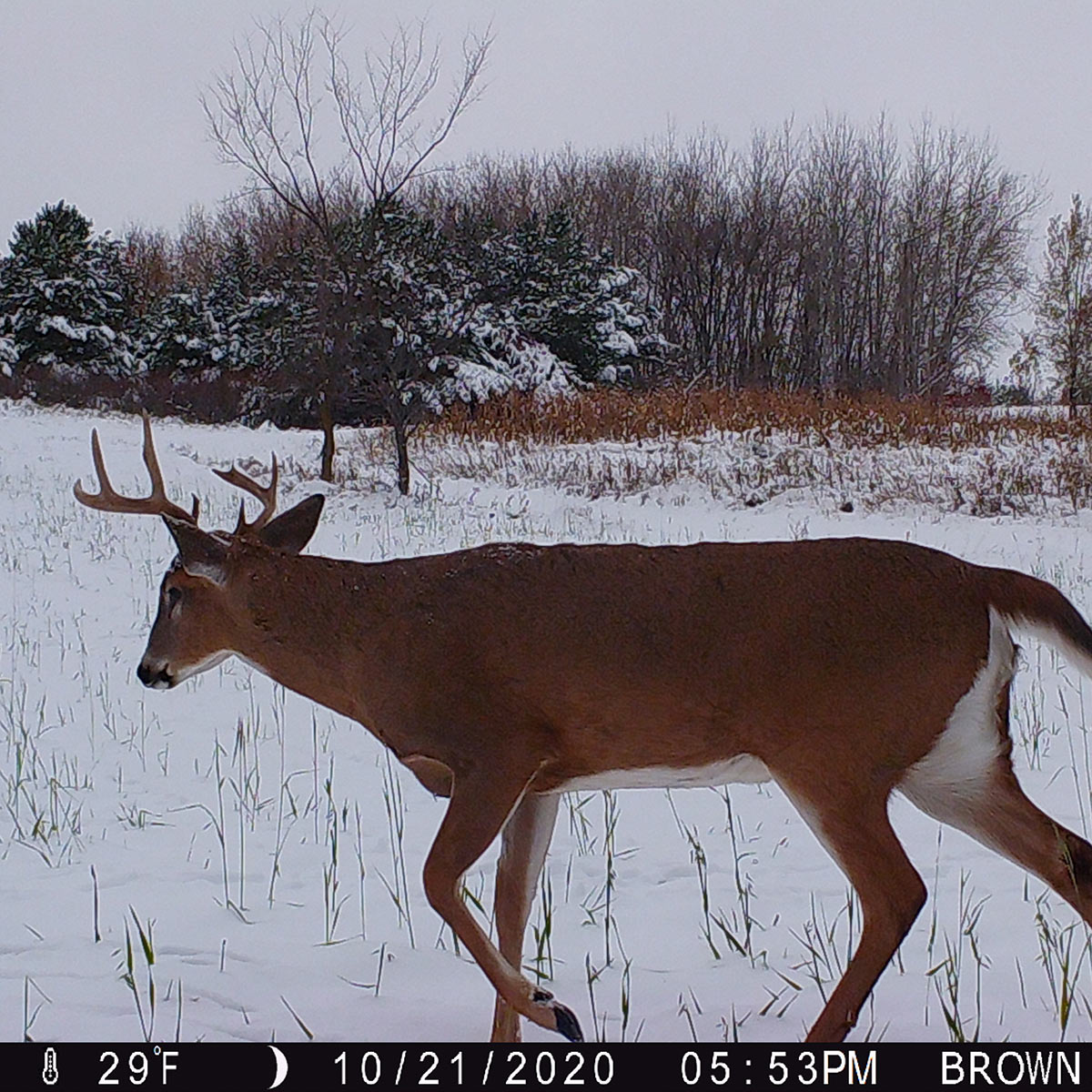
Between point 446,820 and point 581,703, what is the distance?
1.39 ft

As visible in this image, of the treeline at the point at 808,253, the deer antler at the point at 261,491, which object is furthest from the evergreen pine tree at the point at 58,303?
the deer antler at the point at 261,491

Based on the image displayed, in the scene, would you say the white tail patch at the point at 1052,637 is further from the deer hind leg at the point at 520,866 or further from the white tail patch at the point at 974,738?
the deer hind leg at the point at 520,866

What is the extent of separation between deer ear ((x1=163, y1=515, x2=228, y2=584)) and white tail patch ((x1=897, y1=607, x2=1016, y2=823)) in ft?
6.46

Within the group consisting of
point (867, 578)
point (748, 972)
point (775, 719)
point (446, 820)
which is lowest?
point (748, 972)

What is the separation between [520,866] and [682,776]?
22.2 inches

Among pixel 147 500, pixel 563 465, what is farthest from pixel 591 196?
pixel 147 500

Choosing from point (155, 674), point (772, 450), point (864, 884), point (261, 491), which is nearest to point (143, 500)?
point (261, 491)

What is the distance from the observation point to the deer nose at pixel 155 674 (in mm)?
3490

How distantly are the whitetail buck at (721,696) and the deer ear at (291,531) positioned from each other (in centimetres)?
52

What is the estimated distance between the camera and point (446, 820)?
2.82 m

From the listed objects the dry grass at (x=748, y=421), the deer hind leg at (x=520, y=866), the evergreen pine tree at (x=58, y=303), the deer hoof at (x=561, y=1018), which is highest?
the evergreen pine tree at (x=58, y=303)
